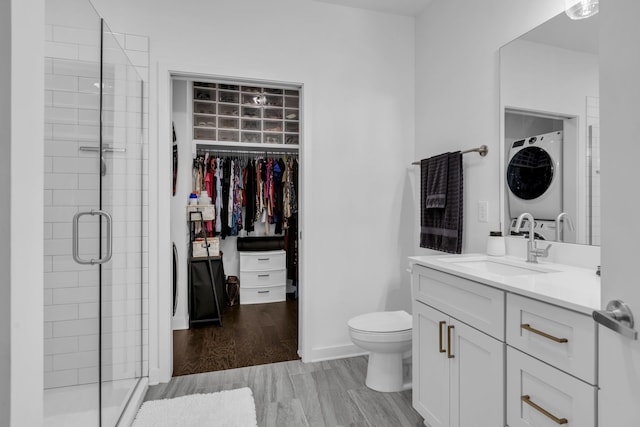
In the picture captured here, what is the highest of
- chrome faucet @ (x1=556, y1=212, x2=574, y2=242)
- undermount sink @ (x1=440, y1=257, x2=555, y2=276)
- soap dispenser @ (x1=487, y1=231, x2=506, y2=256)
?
chrome faucet @ (x1=556, y1=212, x2=574, y2=242)

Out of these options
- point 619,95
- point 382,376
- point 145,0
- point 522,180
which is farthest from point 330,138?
point 619,95

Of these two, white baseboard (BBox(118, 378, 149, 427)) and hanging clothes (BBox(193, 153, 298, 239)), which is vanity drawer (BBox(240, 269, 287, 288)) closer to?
hanging clothes (BBox(193, 153, 298, 239))

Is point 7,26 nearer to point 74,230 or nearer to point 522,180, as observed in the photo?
point 74,230

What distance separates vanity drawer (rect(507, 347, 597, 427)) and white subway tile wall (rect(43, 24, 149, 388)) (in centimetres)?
150

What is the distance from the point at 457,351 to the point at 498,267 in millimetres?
530

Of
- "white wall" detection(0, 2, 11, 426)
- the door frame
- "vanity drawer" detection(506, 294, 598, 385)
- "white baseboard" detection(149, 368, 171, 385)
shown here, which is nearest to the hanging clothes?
the door frame

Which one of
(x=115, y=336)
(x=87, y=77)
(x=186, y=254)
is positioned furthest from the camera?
(x=186, y=254)

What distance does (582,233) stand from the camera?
1.56m

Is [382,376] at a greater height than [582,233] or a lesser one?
lesser

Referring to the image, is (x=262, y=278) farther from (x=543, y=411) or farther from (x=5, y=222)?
(x=5, y=222)

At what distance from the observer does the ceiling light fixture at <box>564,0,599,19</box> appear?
1.47 m

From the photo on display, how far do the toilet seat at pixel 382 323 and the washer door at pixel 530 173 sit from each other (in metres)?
1.02

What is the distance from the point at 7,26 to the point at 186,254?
2.81 metres

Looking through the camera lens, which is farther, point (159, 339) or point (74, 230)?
point (159, 339)
